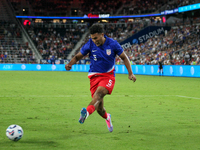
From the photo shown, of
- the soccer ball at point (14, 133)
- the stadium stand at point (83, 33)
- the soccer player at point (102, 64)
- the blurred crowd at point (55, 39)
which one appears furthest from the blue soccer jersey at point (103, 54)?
the blurred crowd at point (55, 39)

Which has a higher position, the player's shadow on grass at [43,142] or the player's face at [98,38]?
the player's face at [98,38]

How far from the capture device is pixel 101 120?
8.12 metres

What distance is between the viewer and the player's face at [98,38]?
6.00 meters

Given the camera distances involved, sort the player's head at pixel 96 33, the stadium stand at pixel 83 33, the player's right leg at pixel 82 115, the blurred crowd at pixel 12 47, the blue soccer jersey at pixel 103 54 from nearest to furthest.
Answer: the player's right leg at pixel 82 115 < the player's head at pixel 96 33 < the blue soccer jersey at pixel 103 54 < the stadium stand at pixel 83 33 < the blurred crowd at pixel 12 47

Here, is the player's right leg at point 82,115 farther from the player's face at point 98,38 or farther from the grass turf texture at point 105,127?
the player's face at point 98,38

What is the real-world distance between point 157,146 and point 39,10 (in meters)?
65.2

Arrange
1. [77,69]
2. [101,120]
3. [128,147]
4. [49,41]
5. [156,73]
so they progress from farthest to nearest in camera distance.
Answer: [49,41] < [77,69] < [156,73] < [101,120] < [128,147]

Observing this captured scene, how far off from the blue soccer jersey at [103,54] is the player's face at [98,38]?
0.40 feet

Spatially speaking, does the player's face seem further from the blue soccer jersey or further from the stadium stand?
the stadium stand

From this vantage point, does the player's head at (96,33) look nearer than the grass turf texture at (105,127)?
No

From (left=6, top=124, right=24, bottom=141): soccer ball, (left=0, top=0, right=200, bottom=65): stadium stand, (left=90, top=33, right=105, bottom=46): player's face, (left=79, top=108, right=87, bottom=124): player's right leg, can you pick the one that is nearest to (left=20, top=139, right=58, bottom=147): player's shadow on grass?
(left=6, top=124, right=24, bottom=141): soccer ball

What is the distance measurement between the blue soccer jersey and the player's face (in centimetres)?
12

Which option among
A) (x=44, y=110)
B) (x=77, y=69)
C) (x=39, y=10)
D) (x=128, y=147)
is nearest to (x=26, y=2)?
(x=39, y=10)

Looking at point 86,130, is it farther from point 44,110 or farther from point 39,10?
point 39,10
